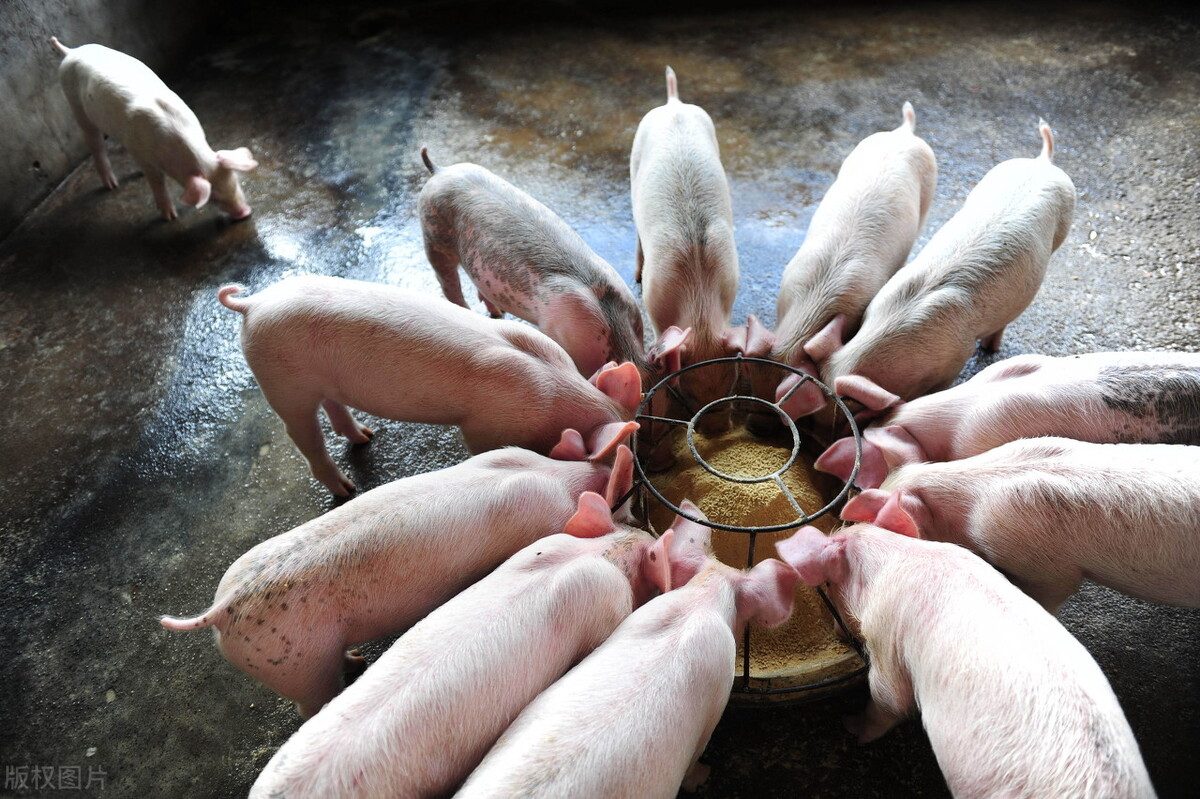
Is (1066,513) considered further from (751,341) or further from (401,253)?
(401,253)

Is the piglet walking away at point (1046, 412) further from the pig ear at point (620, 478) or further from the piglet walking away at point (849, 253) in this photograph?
the pig ear at point (620, 478)

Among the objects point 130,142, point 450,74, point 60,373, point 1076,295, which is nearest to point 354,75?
point 450,74

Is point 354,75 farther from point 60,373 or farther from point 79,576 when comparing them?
point 79,576

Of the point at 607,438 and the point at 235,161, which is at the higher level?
the point at 235,161

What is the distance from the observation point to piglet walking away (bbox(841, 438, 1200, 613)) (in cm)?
195

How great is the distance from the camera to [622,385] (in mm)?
2617

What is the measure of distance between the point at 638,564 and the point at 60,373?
10.2ft

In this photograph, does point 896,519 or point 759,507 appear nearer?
point 896,519

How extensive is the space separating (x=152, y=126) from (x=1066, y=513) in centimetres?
468

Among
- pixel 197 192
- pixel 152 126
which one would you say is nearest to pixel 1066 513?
pixel 197 192

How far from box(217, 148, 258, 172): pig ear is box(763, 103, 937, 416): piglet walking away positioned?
3.14 meters

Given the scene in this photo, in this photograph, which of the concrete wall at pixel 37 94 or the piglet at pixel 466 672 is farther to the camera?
the concrete wall at pixel 37 94

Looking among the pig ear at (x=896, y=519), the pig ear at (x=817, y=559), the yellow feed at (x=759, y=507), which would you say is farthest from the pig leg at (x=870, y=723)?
the pig ear at (x=896, y=519)

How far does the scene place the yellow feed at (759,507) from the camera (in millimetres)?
2293
